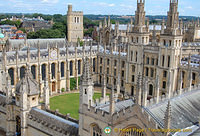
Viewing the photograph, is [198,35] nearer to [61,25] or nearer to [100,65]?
[100,65]

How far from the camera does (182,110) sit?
57.7ft

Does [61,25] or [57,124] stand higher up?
[61,25]

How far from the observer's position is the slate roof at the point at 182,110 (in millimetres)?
15945

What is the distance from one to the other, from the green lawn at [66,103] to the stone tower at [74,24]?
46.0 m

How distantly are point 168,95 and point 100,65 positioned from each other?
31.2 meters

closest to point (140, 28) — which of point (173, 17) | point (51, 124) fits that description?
point (173, 17)

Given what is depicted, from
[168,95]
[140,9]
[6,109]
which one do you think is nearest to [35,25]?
[140,9]

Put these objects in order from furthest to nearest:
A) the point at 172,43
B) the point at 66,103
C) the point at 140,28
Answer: the point at 140,28 < the point at 66,103 < the point at 172,43

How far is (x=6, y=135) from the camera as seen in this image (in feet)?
82.3

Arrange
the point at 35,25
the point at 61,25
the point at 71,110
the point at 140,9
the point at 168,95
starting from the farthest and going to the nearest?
the point at 35,25, the point at 61,25, the point at 140,9, the point at 71,110, the point at 168,95

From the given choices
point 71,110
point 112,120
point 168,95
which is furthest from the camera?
point 71,110

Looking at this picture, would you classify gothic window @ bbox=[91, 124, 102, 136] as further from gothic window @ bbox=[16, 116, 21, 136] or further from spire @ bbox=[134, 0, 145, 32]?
spire @ bbox=[134, 0, 145, 32]

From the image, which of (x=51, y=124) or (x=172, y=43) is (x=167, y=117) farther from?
(x=172, y=43)

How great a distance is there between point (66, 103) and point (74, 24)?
52.0 metres
